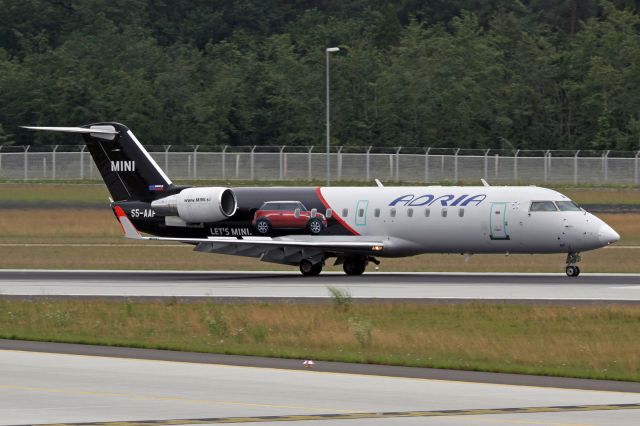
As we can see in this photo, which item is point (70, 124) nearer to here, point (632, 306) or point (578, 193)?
point (578, 193)

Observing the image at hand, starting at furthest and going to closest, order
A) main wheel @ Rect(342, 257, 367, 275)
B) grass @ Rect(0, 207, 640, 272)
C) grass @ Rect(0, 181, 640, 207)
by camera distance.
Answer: grass @ Rect(0, 181, 640, 207) < grass @ Rect(0, 207, 640, 272) < main wheel @ Rect(342, 257, 367, 275)

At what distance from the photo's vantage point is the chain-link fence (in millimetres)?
82625

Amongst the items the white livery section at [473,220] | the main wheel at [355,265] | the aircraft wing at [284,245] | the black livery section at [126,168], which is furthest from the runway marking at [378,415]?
the black livery section at [126,168]

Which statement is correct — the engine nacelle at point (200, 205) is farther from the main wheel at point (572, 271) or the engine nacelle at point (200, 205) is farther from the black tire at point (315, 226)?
the main wheel at point (572, 271)

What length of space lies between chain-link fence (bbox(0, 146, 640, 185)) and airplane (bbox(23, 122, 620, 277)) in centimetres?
3370

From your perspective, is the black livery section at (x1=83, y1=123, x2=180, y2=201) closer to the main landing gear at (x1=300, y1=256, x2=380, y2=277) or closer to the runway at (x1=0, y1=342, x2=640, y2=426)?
the main landing gear at (x1=300, y1=256, x2=380, y2=277)

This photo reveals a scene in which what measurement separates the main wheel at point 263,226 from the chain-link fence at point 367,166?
34.3 metres

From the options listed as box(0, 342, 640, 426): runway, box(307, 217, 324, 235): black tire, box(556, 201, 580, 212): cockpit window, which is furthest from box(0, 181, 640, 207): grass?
box(0, 342, 640, 426): runway

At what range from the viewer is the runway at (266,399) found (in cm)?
1775

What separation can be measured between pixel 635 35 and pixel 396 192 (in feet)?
202

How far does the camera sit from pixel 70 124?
104 m

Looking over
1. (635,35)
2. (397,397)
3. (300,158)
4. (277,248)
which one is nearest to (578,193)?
(300,158)

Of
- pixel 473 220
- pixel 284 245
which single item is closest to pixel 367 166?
pixel 284 245

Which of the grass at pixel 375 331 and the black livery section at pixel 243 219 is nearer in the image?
the grass at pixel 375 331
